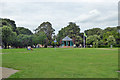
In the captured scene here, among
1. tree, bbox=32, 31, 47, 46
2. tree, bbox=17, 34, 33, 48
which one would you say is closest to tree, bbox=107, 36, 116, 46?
tree, bbox=32, 31, 47, 46

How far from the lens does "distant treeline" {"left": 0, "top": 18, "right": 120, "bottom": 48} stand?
4341 centimetres

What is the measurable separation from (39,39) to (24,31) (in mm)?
14841

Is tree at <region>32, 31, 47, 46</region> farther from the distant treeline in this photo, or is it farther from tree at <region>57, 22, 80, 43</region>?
tree at <region>57, 22, 80, 43</region>

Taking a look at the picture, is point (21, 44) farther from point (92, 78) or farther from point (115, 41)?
point (92, 78)

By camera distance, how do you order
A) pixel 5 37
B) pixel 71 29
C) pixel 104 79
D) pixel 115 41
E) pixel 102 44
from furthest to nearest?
pixel 71 29 < pixel 102 44 < pixel 115 41 < pixel 5 37 < pixel 104 79

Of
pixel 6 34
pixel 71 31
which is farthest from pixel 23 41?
pixel 71 31

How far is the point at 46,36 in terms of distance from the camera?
Result: 6644 cm

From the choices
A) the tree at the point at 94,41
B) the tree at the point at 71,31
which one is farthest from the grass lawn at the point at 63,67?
the tree at the point at 71,31

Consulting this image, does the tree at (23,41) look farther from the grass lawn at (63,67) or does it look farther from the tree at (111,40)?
the grass lawn at (63,67)

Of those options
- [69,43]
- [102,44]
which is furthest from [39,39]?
[102,44]

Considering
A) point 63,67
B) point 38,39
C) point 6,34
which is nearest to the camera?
point 63,67

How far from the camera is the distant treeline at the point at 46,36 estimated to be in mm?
43406

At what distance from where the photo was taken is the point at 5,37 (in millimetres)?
41281

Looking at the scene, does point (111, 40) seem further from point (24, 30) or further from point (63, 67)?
point (63, 67)
